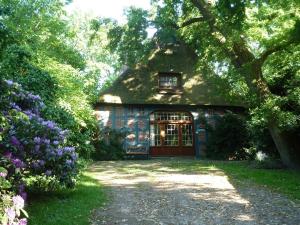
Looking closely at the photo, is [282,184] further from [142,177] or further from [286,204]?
[142,177]

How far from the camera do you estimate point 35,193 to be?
8859 millimetres

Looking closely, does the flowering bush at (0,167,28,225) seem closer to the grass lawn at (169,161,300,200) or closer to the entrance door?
the grass lawn at (169,161,300,200)

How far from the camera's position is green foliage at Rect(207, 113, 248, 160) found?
2123cm

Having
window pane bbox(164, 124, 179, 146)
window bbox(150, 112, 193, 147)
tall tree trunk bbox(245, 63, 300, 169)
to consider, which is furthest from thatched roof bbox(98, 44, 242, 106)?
tall tree trunk bbox(245, 63, 300, 169)

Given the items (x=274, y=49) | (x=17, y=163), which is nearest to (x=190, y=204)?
(x=17, y=163)

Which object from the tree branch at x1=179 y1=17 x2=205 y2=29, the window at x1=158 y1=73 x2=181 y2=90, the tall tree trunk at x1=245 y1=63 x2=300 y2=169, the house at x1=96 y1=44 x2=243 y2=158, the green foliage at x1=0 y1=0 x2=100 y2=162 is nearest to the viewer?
the green foliage at x1=0 y1=0 x2=100 y2=162

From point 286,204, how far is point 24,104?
5829 millimetres

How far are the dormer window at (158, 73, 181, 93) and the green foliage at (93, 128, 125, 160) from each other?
4.10 m

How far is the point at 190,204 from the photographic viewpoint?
8438 mm

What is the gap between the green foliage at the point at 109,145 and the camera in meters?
21.0

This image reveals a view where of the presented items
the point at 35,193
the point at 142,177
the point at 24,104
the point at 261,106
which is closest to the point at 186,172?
the point at 142,177

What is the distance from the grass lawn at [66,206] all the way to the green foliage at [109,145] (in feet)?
35.7

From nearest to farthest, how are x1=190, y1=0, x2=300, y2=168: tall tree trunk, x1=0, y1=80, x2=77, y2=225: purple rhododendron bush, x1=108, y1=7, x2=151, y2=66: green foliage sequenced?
x1=0, y1=80, x2=77, y2=225: purple rhododendron bush
x1=190, y1=0, x2=300, y2=168: tall tree trunk
x1=108, y1=7, x2=151, y2=66: green foliage

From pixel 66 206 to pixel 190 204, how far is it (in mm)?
2629
